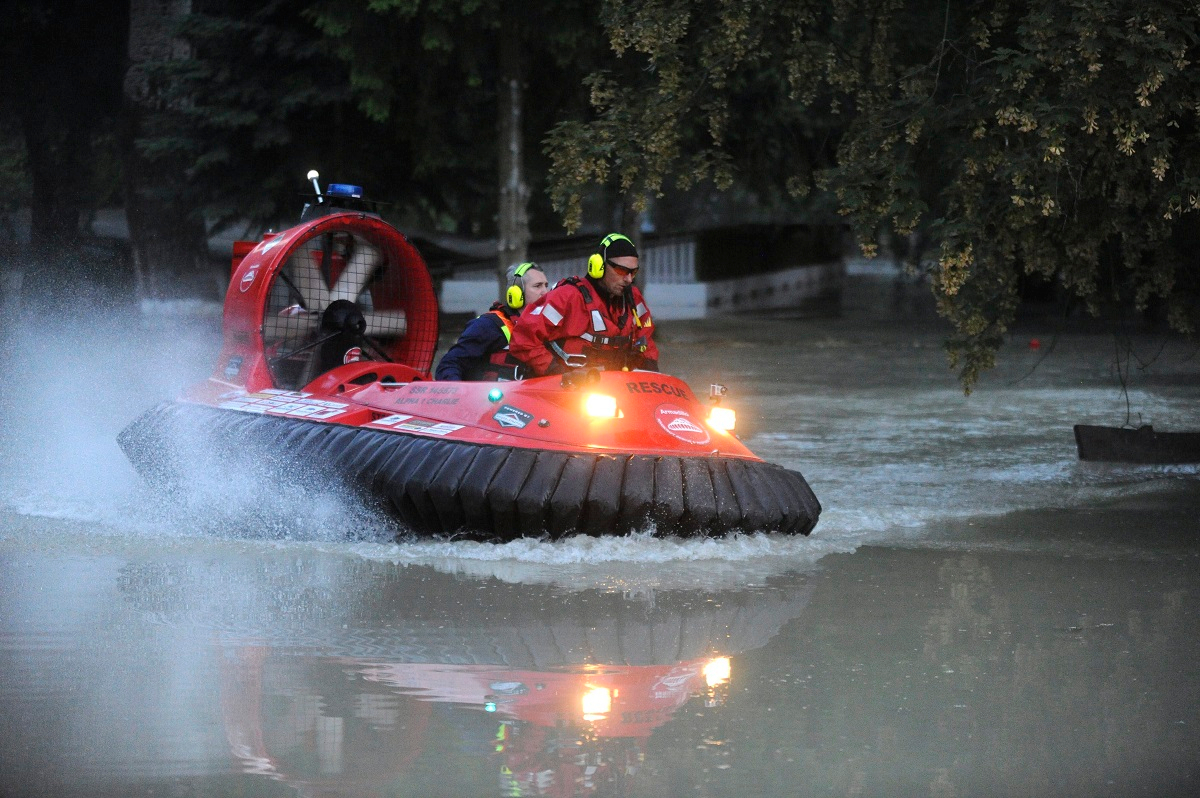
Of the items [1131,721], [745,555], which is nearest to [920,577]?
[745,555]

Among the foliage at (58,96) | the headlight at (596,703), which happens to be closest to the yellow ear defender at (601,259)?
the headlight at (596,703)

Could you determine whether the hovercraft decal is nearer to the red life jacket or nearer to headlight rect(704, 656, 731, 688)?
the red life jacket

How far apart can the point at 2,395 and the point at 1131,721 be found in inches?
352

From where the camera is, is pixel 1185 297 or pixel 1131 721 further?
pixel 1185 297

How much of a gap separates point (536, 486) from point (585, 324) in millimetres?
1039

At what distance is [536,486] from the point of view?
5.90 meters

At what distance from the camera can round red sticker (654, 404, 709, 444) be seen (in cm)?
623

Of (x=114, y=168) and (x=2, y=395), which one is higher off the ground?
(x=114, y=168)

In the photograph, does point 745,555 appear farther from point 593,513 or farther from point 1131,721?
Answer: point 1131,721

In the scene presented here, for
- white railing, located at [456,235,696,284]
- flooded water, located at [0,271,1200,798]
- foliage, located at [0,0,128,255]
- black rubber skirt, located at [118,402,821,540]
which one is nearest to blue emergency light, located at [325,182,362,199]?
black rubber skirt, located at [118,402,821,540]

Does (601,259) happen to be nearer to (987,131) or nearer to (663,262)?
(987,131)

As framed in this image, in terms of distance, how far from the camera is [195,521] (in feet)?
22.4

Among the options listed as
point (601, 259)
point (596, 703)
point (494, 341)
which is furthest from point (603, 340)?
point (596, 703)

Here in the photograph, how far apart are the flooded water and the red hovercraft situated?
0.48ft
